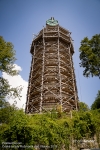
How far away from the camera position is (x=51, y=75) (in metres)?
22.6

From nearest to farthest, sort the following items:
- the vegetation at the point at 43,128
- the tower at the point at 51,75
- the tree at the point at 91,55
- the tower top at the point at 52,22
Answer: the vegetation at the point at 43,128, the tree at the point at 91,55, the tower at the point at 51,75, the tower top at the point at 52,22

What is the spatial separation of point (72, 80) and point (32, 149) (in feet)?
53.2

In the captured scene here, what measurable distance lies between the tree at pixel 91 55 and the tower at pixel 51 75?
4.91 m

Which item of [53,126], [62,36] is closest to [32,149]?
[53,126]

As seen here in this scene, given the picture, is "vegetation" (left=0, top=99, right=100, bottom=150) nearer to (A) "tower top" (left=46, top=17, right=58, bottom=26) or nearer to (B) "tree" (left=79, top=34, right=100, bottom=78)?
(B) "tree" (left=79, top=34, right=100, bottom=78)

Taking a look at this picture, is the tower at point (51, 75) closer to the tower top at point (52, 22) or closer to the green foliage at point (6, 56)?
the tower top at point (52, 22)

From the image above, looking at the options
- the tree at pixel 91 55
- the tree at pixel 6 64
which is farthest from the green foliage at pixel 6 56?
the tree at pixel 91 55

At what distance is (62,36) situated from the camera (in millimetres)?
27844

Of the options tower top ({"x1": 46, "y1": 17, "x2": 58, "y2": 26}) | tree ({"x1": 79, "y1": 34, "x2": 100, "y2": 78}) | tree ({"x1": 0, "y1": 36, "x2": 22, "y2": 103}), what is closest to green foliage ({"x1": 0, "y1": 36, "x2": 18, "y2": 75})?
tree ({"x1": 0, "y1": 36, "x2": 22, "y2": 103})

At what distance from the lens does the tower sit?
20594mm

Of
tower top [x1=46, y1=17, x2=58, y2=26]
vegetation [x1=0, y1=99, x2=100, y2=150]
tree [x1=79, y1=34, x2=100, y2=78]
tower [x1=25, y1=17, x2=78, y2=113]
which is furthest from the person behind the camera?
tower top [x1=46, y1=17, x2=58, y2=26]

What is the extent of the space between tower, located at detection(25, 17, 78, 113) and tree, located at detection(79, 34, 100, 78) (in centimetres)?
491

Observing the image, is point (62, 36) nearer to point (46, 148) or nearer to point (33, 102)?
point (33, 102)

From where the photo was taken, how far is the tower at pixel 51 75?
20.6 metres
